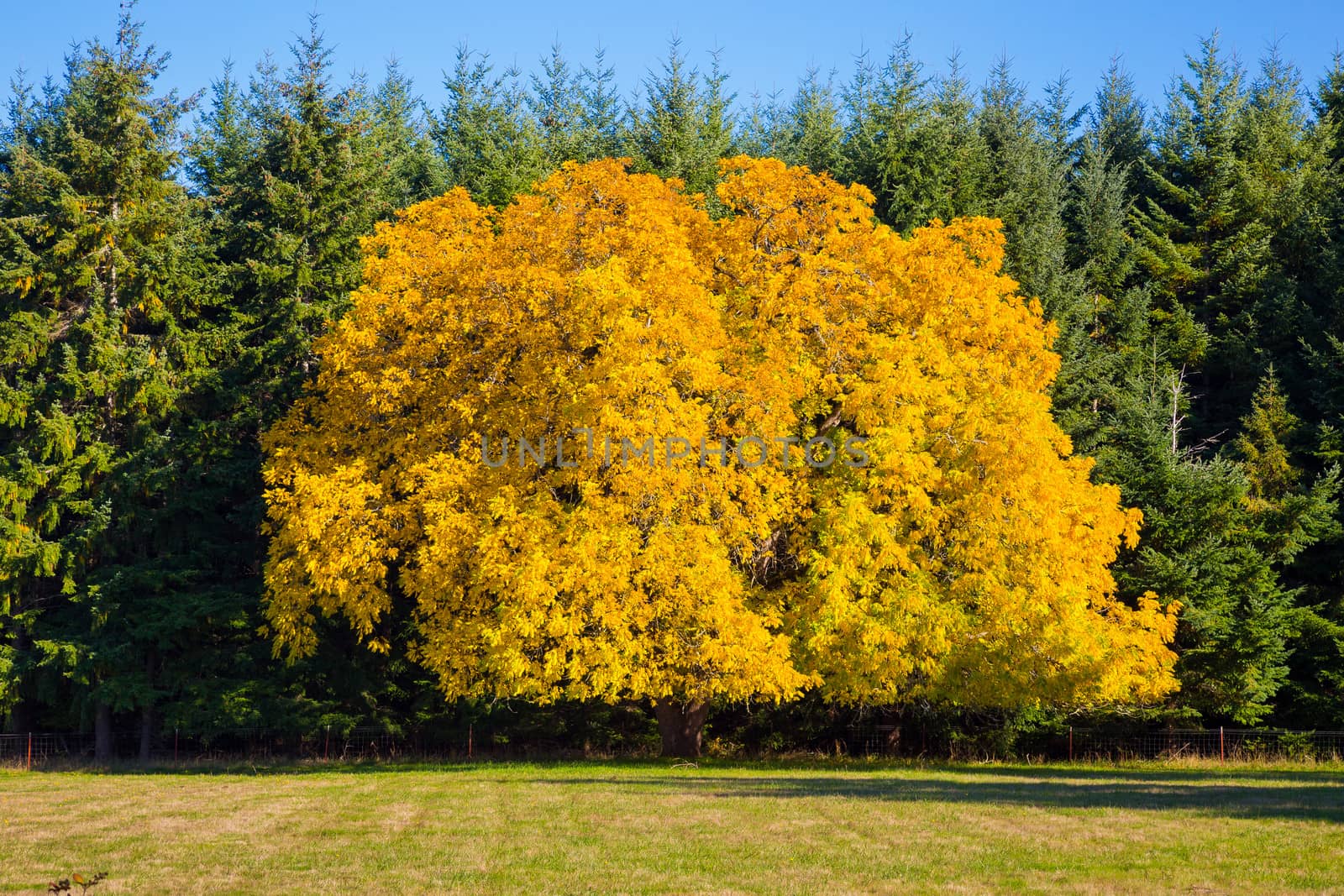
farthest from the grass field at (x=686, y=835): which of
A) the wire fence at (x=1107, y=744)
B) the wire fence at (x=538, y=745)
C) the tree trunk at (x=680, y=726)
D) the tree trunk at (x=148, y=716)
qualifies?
the tree trunk at (x=148, y=716)

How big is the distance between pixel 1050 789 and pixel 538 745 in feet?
56.8

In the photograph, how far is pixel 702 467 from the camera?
25094 mm

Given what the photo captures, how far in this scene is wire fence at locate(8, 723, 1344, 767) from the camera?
30188 mm

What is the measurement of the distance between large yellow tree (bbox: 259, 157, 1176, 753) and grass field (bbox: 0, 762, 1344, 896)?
2823mm

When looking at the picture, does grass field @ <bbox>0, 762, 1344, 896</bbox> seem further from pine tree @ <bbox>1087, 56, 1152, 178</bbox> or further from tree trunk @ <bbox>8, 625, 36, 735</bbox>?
pine tree @ <bbox>1087, 56, 1152, 178</bbox>

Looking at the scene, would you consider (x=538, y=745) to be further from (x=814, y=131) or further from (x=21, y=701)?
(x=814, y=131)

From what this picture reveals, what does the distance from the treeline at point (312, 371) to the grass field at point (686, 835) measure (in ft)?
30.1

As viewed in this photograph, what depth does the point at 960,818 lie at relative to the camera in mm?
16766

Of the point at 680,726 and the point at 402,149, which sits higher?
the point at 402,149

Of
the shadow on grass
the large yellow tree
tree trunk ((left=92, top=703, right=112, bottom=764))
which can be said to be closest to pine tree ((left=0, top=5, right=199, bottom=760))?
tree trunk ((left=92, top=703, right=112, bottom=764))

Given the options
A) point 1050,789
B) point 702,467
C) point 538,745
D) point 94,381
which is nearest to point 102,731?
point 94,381

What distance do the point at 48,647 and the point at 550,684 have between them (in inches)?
531

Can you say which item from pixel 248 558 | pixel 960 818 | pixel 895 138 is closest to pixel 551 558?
pixel 960 818

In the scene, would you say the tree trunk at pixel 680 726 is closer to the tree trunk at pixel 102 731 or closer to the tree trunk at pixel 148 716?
the tree trunk at pixel 148 716
